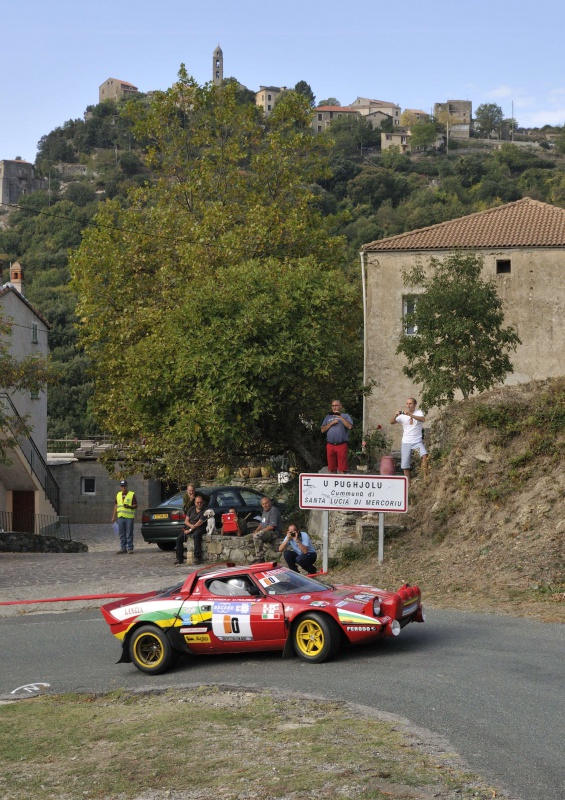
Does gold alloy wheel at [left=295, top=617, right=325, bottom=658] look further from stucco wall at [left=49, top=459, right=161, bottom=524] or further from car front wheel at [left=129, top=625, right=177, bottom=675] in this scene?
stucco wall at [left=49, top=459, right=161, bottom=524]

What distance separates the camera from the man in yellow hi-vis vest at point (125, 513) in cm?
2506

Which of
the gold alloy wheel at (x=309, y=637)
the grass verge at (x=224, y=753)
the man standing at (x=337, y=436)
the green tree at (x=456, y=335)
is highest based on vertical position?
the green tree at (x=456, y=335)

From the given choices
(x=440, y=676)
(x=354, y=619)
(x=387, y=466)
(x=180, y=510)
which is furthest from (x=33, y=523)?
(x=440, y=676)

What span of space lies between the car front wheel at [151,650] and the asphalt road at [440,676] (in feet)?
0.49

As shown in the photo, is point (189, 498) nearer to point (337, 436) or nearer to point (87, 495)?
point (337, 436)

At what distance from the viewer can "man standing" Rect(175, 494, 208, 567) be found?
21.7 meters

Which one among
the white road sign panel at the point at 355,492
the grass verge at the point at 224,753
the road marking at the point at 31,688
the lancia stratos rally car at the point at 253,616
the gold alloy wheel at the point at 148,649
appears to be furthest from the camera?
the white road sign panel at the point at 355,492

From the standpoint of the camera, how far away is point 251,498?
24766 mm

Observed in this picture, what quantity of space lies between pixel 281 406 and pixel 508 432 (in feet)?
25.0

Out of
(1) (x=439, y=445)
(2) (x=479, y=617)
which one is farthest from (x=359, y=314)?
(2) (x=479, y=617)

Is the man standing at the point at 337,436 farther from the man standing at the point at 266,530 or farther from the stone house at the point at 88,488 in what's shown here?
the stone house at the point at 88,488

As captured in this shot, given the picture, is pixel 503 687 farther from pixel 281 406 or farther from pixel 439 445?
pixel 281 406

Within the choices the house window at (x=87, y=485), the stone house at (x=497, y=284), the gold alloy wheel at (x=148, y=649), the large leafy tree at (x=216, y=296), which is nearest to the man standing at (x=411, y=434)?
the large leafy tree at (x=216, y=296)

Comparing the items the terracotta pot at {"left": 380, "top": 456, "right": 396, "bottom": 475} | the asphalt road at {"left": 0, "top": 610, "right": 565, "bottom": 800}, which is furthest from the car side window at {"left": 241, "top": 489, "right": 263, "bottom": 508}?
the asphalt road at {"left": 0, "top": 610, "right": 565, "bottom": 800}
